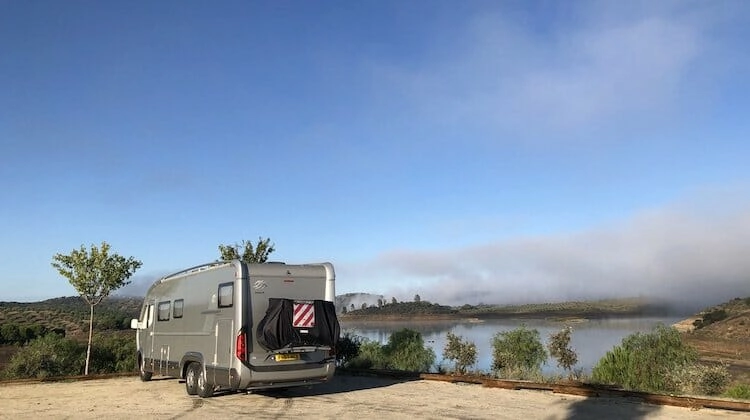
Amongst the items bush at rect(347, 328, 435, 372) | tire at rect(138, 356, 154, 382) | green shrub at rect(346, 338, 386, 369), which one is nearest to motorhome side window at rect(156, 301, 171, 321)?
tire at rect(138, 356, 154, 382)

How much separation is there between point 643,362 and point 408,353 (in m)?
8.97

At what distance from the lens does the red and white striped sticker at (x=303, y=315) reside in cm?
1138

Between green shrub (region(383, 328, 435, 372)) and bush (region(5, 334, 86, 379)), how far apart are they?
12.1 metres

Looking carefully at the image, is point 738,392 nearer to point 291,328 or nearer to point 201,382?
point 291,328

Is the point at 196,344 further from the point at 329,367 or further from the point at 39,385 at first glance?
the point at 39,385

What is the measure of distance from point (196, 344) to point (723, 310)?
3756 inches

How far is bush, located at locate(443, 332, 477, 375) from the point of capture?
22.8m

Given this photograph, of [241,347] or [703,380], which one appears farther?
[703,380]

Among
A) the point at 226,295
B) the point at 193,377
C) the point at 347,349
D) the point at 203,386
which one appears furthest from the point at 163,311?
the point at 347,349

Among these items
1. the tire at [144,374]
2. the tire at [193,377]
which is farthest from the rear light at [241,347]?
the tire at [144,374]

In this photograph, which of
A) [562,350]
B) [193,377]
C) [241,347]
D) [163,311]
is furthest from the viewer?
[562,350]

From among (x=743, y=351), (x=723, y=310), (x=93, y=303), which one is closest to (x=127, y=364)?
(x=93, y=303)

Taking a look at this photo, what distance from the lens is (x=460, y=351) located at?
23094 millimetres

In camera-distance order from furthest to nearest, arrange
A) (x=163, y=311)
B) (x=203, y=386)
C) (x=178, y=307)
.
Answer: (x=163, y=311)
(x=178, y=307)
(x=203, y=386)
